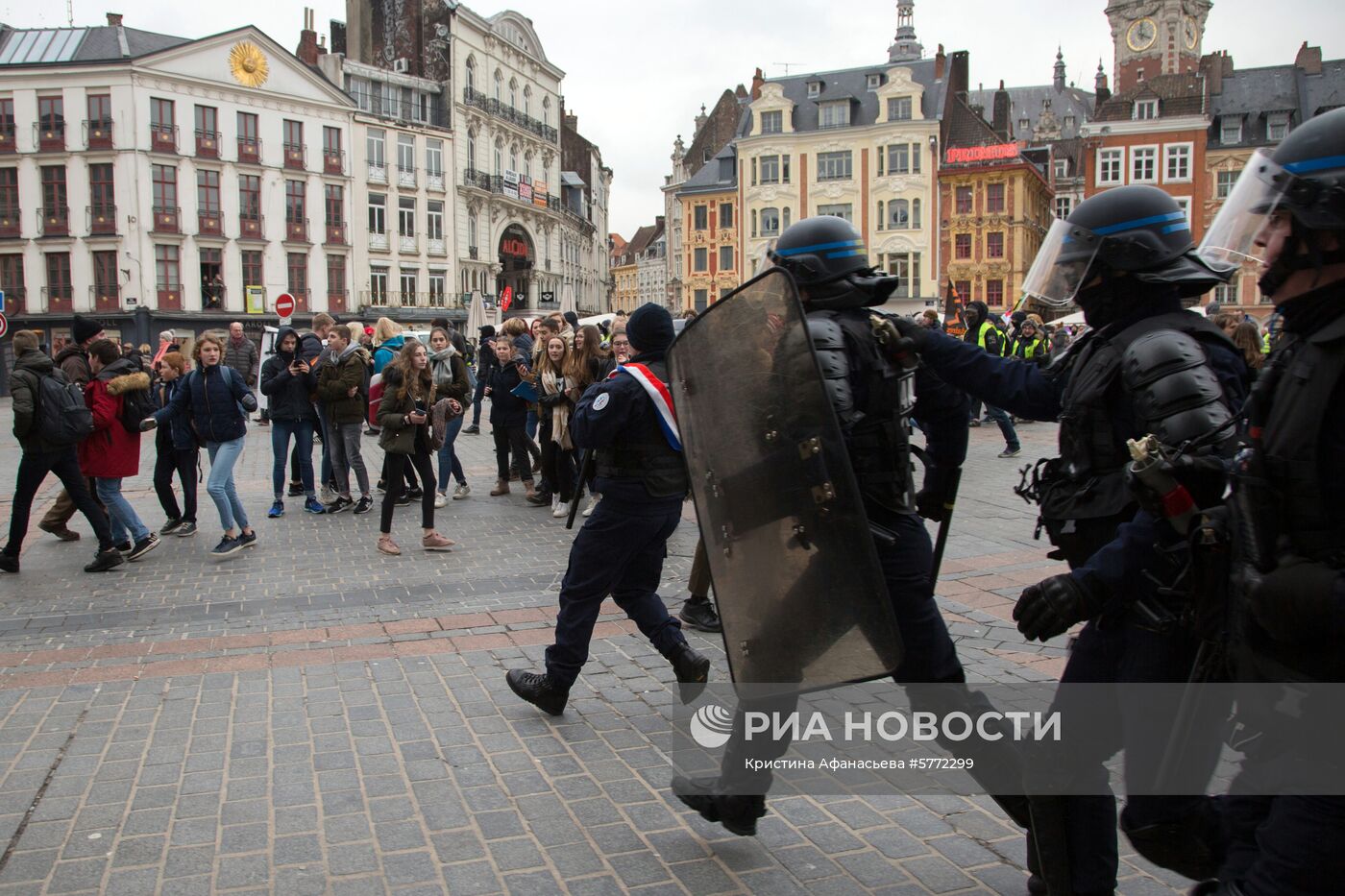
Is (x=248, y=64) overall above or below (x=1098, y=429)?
above

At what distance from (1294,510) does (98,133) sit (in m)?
51.9

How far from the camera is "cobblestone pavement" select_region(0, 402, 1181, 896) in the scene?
10.6 ft

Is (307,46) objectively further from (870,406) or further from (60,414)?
(870,406)

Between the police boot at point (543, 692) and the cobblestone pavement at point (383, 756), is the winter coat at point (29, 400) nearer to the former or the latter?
the cobblestone pavement at point (383, 756)

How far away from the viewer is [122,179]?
45.2 m

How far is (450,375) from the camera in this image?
34.6ft

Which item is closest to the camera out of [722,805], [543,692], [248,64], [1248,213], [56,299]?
[1248,213]

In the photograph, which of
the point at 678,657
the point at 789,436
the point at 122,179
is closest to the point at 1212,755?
the point at 789,436

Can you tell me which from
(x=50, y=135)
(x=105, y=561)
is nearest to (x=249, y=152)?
(x=50, y=135)

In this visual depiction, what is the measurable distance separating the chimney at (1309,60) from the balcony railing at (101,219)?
60754mm

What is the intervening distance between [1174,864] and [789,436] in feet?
4.38

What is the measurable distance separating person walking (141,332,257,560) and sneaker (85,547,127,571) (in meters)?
0.73

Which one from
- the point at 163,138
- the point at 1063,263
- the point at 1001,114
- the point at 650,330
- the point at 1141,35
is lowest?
the point at 650,330

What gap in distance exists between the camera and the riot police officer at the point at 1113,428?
7.90ft
